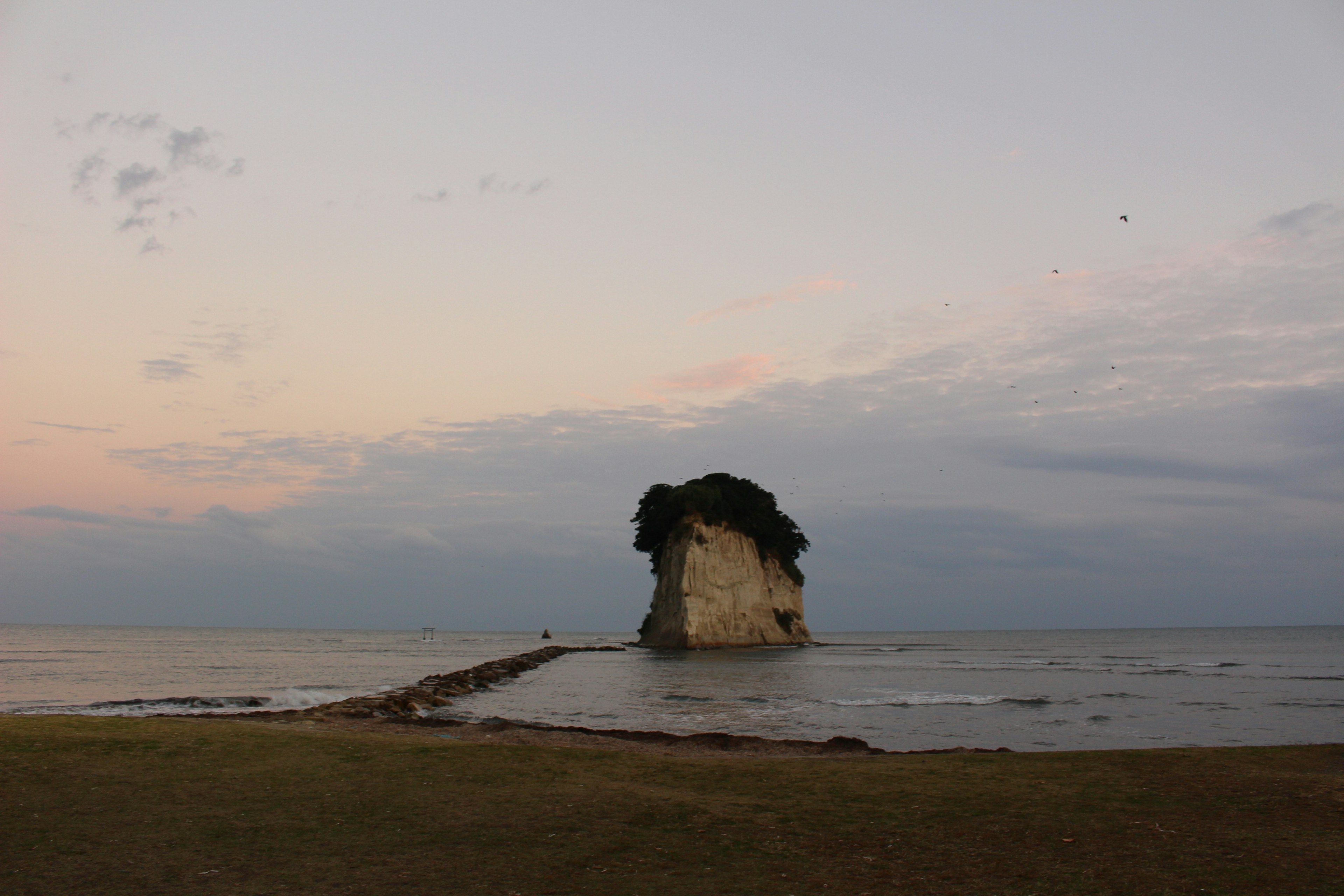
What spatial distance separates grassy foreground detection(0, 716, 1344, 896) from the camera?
7.31 meters

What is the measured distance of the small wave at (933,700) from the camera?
28.9 metres

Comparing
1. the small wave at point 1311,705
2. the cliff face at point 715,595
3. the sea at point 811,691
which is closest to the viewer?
the sea at point 811,691

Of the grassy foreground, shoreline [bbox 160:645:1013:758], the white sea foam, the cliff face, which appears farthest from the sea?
the grassy foreground

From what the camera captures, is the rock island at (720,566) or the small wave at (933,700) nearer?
the small wave at (933,700)

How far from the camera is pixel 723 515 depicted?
82.8 metres

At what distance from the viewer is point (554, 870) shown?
7.59 meters

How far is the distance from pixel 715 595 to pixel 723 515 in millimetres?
8113

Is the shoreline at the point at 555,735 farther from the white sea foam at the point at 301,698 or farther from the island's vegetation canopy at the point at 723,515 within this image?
Answer: the island's vegetation canopy at the point at 723,515

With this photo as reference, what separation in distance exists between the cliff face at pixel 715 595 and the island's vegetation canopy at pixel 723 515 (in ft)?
4.41

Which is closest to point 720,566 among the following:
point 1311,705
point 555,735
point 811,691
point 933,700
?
point 811,691

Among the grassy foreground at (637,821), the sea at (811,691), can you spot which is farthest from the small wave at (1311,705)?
the grassy foreground at (637,821)

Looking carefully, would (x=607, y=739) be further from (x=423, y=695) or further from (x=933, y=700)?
(x=933, y=700)

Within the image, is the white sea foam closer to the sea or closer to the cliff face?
the sea

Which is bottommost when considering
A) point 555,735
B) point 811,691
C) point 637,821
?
point 811,691
